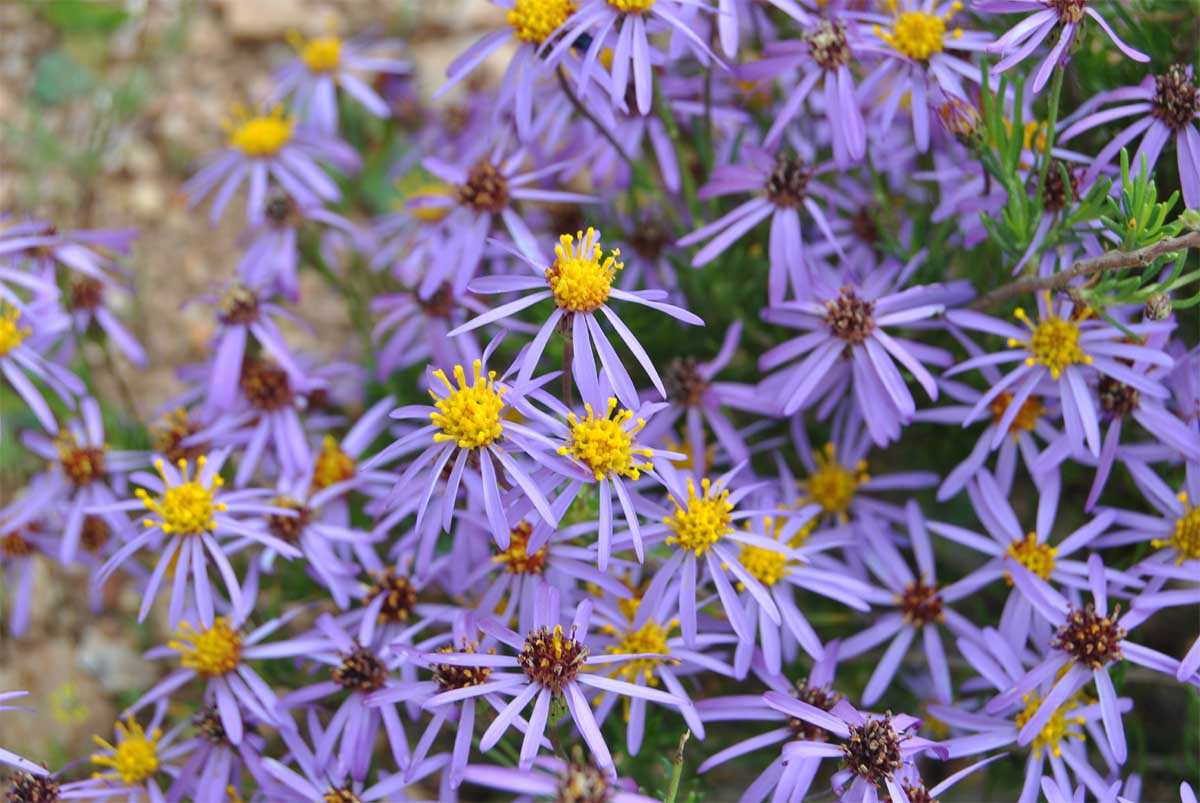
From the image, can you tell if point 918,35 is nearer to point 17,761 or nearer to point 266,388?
point 266,388

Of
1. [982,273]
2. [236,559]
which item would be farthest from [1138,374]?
[236,559]

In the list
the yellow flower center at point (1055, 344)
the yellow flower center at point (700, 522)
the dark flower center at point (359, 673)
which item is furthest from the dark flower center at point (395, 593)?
the yellow flower center at point (1055, 344)

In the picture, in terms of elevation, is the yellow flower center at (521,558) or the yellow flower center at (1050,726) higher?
the yellow flower center at (521,558)

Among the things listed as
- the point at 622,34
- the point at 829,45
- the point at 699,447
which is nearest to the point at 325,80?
the point at 622,34

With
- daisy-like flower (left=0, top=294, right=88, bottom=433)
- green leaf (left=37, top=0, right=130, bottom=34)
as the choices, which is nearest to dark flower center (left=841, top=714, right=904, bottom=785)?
daisy-like flower (left=0, top=294, right=88, bottom=433)

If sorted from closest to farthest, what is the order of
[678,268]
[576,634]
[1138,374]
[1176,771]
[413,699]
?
[576,634] → [413,699] → [1138,374] → [1176,771] → [678,268]

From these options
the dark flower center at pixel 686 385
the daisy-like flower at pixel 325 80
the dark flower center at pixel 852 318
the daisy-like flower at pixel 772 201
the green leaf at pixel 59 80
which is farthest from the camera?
the green leaf at pixel 59 80

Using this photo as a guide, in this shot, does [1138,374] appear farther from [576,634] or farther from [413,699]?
[413,699]

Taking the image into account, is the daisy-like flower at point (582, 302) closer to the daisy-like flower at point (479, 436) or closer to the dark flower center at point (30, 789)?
the daisy-like flower at point (479, 436)
